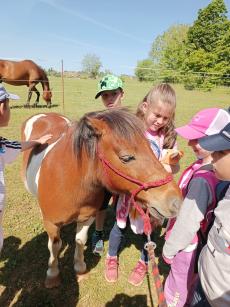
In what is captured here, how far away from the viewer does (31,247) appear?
3.23 meters

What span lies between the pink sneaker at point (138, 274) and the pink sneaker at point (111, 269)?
165 mm

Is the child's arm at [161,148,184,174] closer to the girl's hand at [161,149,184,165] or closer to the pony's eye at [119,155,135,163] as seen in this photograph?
the girl's hand at [161,149,184,165]

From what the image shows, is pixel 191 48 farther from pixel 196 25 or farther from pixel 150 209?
pixel 150 209

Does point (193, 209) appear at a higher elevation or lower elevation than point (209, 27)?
lower

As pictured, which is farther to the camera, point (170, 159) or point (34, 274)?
point (34, 274)

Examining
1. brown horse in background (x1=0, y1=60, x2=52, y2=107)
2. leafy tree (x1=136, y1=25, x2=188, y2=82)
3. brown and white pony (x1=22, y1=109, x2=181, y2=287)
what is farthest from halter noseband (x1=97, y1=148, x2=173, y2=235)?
leafy tree (x1=136, y1=25, x2=188, y2=82)

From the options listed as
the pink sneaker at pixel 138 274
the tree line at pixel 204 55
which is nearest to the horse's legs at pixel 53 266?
the pink sneaker at pixel 138 274

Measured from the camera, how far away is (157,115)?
2.29 meters

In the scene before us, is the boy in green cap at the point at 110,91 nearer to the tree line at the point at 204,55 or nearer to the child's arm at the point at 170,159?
the child's arm at the point at 170,159

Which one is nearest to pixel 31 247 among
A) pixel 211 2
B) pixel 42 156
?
pixel 42 156

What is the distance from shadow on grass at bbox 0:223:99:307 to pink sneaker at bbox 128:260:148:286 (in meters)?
0.47

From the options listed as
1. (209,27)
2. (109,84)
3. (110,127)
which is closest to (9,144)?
(110,127)

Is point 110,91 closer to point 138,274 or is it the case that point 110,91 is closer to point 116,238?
point 116,238

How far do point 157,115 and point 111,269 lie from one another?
5.64ft
